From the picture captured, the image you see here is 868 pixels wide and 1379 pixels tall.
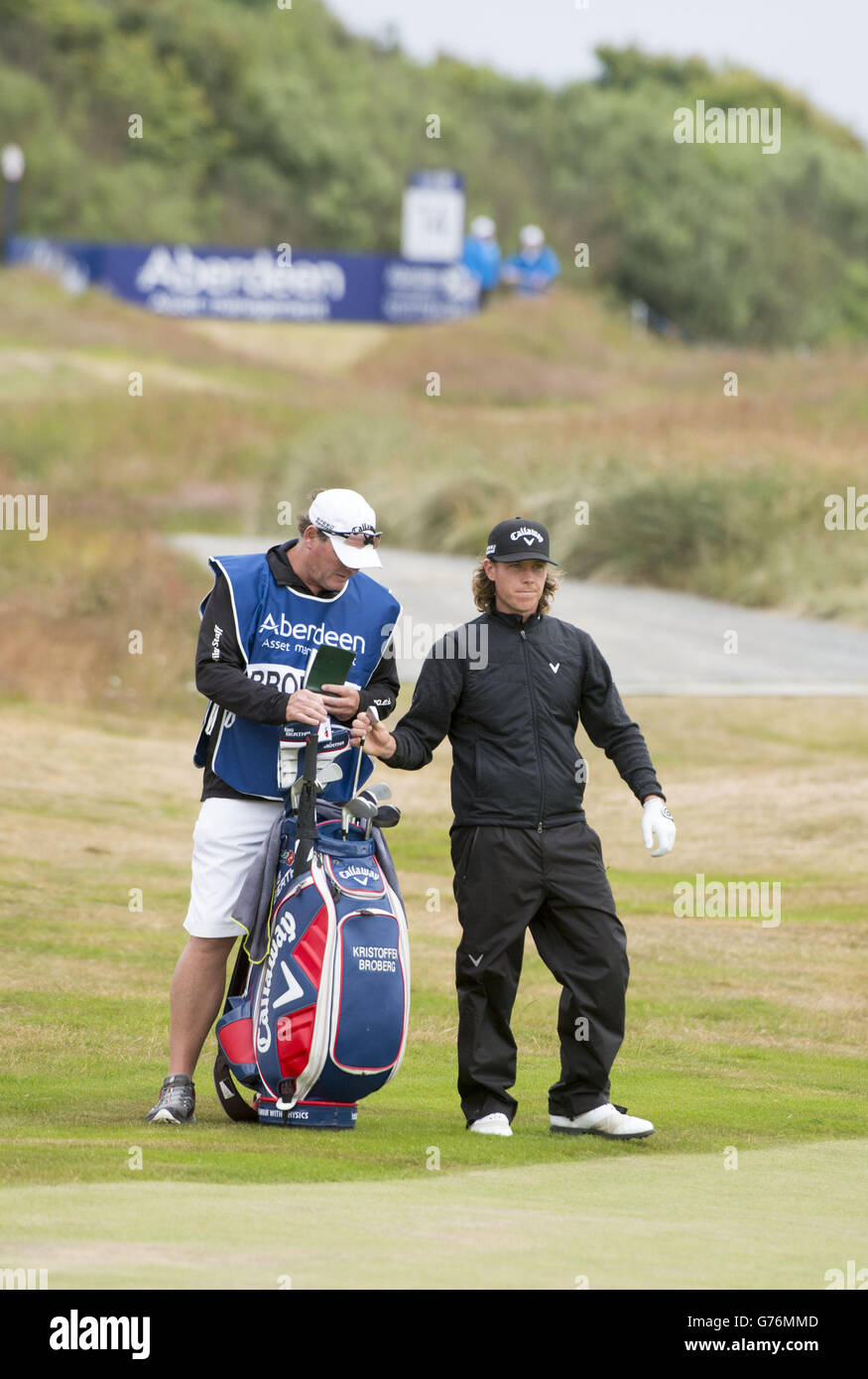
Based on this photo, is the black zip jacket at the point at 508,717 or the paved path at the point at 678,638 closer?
the black zip jacket at the point at 508,717

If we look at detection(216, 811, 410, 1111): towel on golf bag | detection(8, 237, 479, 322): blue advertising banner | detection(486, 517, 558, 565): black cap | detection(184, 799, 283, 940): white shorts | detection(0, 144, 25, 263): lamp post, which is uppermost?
detection(0, 144, 25, 263): lamp post

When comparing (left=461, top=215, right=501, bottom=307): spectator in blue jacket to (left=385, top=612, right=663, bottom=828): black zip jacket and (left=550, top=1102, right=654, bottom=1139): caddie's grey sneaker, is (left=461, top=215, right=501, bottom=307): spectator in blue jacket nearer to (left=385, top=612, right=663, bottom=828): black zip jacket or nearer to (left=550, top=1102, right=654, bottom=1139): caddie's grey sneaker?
(left=385, top=612, right=663, bottom=828): black zip jacket

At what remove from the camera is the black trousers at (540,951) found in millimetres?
6992

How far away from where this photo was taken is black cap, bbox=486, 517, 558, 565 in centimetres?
706

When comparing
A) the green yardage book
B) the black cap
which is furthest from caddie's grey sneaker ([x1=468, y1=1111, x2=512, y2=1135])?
the black cap

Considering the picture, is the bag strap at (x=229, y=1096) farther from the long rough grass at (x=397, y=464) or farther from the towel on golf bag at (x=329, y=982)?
the long rough grass at (x=397, y=464)

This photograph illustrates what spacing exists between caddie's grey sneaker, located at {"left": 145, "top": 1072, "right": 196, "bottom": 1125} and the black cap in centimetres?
189

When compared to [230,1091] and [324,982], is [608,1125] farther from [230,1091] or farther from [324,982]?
[230,1091]

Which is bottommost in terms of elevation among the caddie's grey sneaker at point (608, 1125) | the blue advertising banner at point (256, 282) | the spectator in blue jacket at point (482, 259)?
the caddie's grey sneaker at point (608, 1125)

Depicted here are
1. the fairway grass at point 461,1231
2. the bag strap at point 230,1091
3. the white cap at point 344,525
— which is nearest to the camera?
the fairway grass at point 461,1231

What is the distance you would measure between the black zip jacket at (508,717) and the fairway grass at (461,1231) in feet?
3.77

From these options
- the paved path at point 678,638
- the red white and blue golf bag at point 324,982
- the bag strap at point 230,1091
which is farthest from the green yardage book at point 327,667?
the paved path at point 678,638

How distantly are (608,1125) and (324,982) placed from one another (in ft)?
3.49

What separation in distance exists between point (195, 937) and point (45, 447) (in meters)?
26.8
